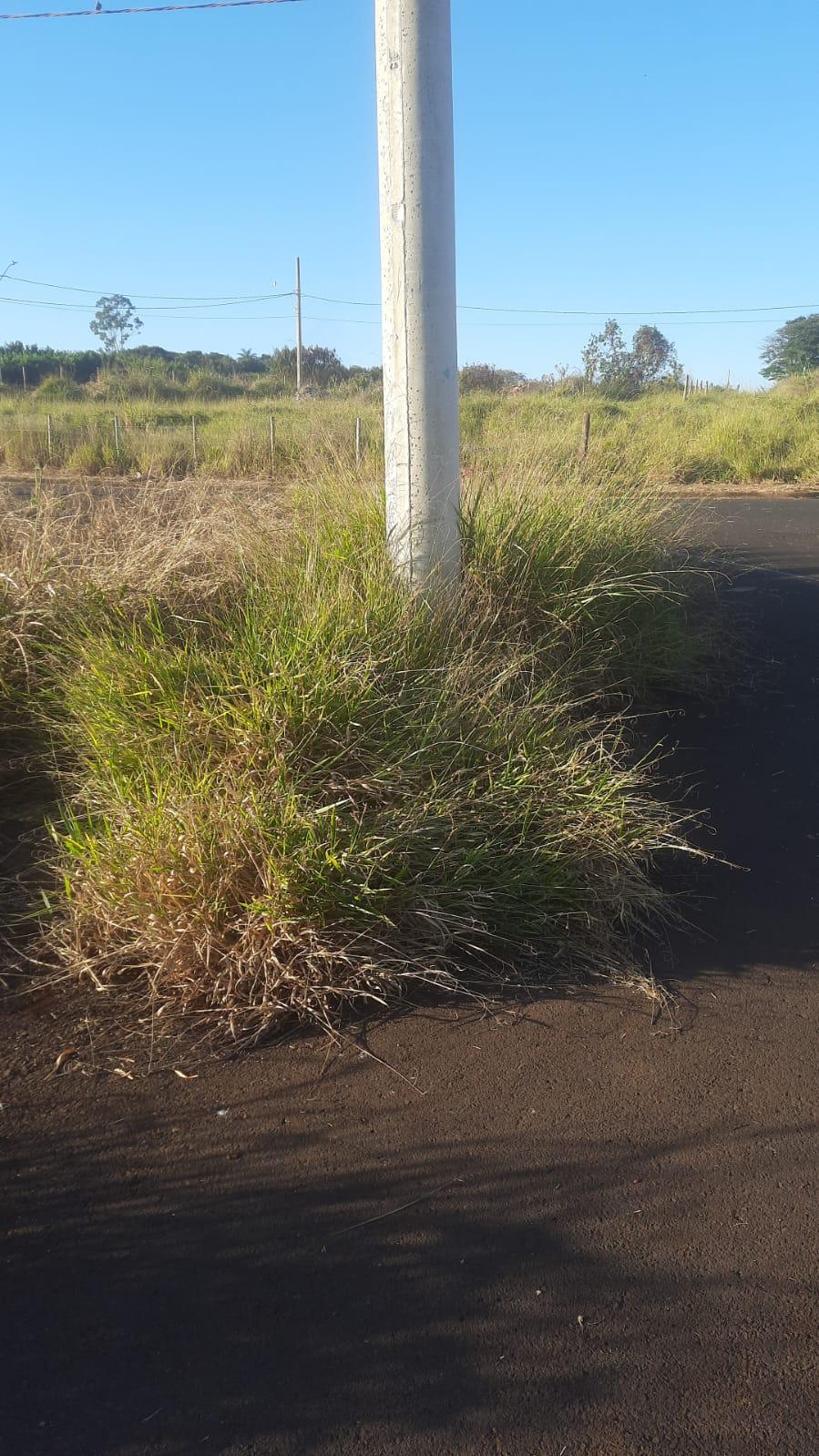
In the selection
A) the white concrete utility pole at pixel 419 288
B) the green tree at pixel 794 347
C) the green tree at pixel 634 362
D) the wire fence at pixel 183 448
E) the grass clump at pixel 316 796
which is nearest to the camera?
the grass clump at pixel 316 796

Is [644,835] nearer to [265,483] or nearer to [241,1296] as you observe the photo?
[241,1296]

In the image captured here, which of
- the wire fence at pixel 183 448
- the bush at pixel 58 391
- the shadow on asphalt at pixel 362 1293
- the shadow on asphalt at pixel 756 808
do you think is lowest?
the shadow on asphalt at pixel 362 1293

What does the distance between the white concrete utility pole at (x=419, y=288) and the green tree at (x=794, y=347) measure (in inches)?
2429

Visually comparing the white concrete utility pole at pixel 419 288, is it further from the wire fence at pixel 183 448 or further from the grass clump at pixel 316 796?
the wire fence at pixel 183 448

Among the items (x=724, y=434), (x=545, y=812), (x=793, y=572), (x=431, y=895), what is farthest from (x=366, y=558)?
(x=724, y=434)

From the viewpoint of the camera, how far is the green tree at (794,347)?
Result: 205ft

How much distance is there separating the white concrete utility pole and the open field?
4.84 ft

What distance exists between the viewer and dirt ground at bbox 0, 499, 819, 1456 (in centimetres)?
209

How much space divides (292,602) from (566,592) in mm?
1835

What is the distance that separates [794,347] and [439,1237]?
70785 millimetres

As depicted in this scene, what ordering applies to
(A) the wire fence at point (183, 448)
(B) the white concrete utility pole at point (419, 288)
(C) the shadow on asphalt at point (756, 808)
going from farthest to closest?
(A) the wire fence at point (183, 448) → (B) the white concrete utility pole at point (419, 288) → (C) the shadow on asphalt at point (756, 808)

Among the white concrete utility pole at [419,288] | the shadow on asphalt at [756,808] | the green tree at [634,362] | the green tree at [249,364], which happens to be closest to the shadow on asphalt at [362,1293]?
the shadow on asphalt at [756,808]

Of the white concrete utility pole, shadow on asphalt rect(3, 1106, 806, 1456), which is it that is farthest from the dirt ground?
the white concrete utility pole

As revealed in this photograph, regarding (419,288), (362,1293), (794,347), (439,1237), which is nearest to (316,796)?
(439,1237)
